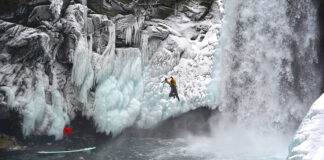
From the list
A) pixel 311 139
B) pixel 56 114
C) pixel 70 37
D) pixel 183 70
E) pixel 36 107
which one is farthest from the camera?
pixel 183 70

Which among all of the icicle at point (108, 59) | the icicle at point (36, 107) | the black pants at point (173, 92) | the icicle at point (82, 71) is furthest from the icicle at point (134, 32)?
the icicle at point (36, 107)

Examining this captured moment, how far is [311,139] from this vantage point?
15.9 feet

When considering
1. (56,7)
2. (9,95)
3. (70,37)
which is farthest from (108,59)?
(9,95)

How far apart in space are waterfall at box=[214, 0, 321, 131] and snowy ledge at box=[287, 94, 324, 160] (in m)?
6.81

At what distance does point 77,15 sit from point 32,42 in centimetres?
172

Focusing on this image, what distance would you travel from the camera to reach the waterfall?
485 inches

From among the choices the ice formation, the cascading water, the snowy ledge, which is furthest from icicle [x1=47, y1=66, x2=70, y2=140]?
the snowy ledge

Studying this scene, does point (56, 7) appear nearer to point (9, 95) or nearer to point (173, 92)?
point (9, 95)

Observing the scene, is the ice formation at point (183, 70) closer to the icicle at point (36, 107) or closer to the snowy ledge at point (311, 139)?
the icicle at point (36, 107)

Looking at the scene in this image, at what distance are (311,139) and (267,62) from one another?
316 inches

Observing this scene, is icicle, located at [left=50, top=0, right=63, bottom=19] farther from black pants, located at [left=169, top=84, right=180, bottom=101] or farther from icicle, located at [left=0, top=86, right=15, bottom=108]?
black pants, located at [left=169, top=84, right=180, bottom=101]

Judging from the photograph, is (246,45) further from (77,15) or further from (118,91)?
(77,15)

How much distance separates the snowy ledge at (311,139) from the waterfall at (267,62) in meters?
6.81

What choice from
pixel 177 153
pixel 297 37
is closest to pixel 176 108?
pixel 177 153
